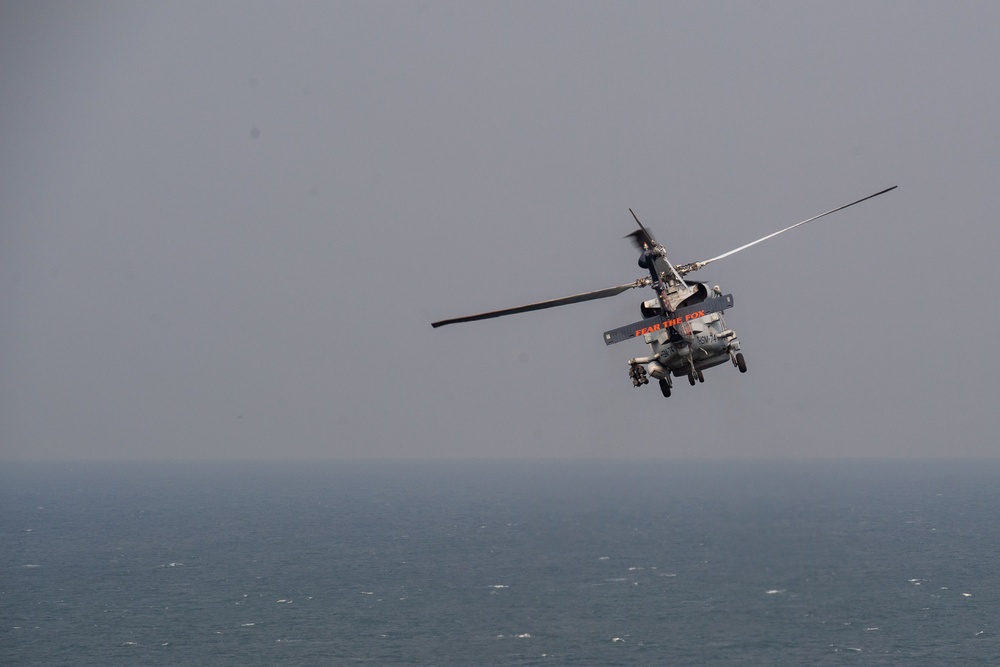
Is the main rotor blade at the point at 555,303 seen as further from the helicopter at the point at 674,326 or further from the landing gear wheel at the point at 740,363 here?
the landing gear wheel at the point at 740,363

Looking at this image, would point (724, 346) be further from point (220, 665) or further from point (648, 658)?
point (220, 665)

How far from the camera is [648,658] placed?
138500 millimetres

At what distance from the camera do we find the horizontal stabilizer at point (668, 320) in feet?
109

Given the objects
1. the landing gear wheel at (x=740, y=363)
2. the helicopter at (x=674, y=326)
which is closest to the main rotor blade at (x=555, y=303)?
the helicopter at (x=674, y=326)

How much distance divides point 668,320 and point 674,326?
1.06 ft

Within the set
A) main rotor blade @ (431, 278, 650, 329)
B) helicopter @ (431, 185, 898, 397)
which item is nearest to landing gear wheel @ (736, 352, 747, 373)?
helicopter @ (431, 185, 898, 397)

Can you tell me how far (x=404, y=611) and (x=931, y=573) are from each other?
11518 centimetres

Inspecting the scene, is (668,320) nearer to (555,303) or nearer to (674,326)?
(674,326)

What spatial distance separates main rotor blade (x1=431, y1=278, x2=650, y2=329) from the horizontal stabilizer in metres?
1.40

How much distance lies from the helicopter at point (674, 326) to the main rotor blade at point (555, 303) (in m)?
0.05

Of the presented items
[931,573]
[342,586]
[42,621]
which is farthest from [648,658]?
[42,621]

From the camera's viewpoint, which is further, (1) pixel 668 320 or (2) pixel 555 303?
(1) pixel 668 320

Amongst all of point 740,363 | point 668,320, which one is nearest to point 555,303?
point 668,320

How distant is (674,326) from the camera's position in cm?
3431
